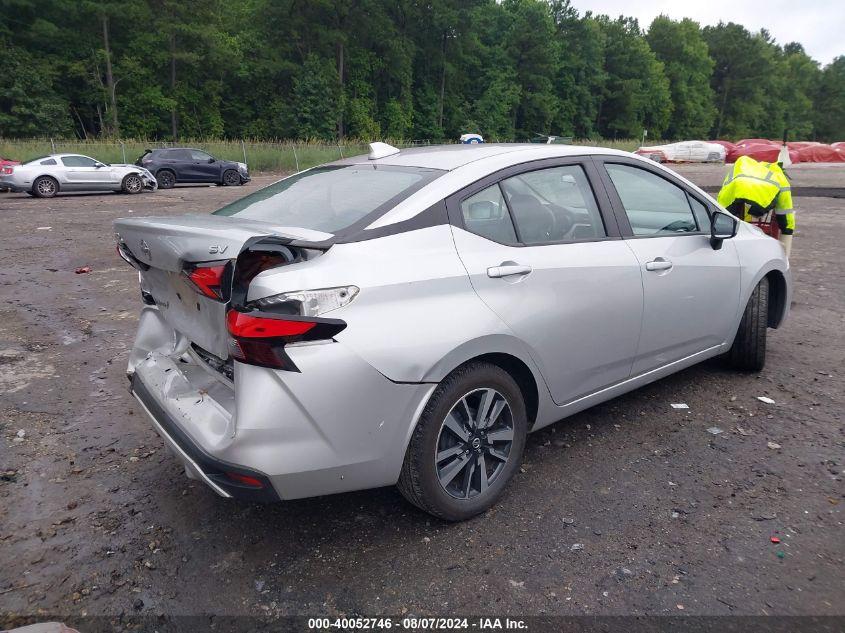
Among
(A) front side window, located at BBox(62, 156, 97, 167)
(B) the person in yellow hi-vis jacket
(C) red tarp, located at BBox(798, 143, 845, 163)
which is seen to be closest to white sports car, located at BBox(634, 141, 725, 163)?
(C) red tarp, located at BBox(798, 143, 845, 163)

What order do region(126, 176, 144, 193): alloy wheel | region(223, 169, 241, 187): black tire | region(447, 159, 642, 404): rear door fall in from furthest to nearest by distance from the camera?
region(223, 169, 241, 187): black tire → region(126, 176, 144, 193): alloy wheel → region(447, 159, 642, 404): rear door

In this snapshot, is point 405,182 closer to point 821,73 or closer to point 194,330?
point 194,330

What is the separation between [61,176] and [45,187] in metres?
0.62

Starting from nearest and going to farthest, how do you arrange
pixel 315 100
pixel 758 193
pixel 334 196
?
pixel 334 196 → pixel 758 193 → pixel 315 100

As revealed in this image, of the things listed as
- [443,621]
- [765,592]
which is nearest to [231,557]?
[443,621]

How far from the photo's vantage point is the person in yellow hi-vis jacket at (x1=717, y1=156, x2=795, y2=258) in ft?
19.8

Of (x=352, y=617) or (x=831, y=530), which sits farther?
(x=831, y=530)

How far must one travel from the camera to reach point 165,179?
24234mm

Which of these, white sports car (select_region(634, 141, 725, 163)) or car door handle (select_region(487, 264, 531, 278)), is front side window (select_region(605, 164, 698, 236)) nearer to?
car door handle (select_region(487, 264, 531, 278))

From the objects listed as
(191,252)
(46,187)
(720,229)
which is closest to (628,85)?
(46,187)

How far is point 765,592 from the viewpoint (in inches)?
94.6

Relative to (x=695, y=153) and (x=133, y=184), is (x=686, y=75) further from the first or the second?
(x=133, y=184)

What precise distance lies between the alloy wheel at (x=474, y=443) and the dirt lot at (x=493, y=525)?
0.19 m

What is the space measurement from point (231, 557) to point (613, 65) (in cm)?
8649
